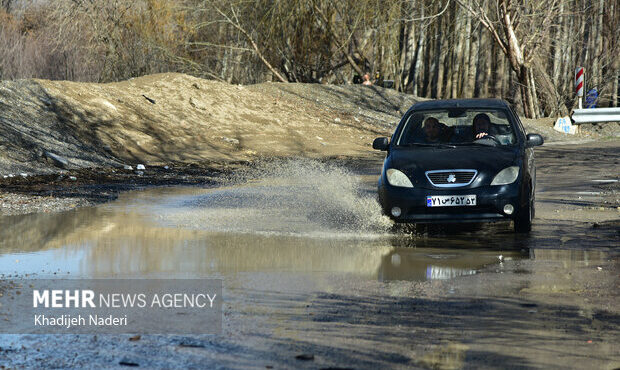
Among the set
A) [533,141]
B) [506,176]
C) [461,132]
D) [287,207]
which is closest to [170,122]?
[287,207]

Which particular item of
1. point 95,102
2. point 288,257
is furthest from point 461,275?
point 95,102

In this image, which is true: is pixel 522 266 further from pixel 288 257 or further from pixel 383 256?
pixel 288 257

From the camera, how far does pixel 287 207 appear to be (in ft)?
44.1

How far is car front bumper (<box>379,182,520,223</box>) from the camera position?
34.3 ft

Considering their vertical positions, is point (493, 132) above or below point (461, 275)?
above

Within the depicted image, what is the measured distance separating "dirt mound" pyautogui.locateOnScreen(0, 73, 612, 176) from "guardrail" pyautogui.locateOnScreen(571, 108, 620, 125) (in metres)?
9.83

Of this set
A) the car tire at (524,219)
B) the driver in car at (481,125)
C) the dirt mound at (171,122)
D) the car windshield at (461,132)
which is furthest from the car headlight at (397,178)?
the dirt mound at (171,122)

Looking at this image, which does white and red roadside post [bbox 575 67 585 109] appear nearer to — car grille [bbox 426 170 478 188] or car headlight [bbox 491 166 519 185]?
car headlight [bbox 491 166 519 185]

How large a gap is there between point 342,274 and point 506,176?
10.3 feet

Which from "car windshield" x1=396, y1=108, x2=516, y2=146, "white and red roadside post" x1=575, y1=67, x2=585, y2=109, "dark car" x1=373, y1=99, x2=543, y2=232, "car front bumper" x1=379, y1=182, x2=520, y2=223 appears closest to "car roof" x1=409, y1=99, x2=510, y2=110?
"car windshield" x1=396, y1=108, x2=516, y2=146

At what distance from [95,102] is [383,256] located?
18106 mm

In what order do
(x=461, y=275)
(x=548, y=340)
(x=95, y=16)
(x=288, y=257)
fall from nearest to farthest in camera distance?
(x=548, y=340) → (x=461, y=275) → (x=288, y=257) → (x=95, y=16)

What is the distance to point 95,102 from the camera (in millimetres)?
26031

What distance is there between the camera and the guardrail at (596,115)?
543 inches
